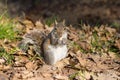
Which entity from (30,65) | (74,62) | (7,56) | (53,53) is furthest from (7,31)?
(74,62)

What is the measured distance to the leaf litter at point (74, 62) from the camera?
6434 millimetres

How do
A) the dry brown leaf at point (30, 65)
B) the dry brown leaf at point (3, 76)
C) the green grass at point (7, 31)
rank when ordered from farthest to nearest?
the green grass at point (7, 31) → the dry brown leaf at point (30, 65) → the dry brown leaf at point (3, 76)

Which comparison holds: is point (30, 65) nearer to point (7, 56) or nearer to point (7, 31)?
point (7, 56)

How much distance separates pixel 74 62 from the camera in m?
6.91

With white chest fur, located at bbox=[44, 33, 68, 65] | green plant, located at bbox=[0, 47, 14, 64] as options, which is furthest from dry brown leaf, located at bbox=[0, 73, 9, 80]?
white chest fur, located at bbox=[44, 33, 68, 65]

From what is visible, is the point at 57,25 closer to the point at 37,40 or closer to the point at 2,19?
the point at 37,40

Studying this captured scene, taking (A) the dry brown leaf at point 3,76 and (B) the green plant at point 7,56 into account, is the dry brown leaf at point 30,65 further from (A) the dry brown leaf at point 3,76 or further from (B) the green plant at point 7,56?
(A) the dry brown leaf at point 3,76

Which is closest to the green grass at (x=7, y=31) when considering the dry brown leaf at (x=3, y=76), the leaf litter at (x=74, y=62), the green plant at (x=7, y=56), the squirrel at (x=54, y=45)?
the leaf litter at (x=74, y=62)

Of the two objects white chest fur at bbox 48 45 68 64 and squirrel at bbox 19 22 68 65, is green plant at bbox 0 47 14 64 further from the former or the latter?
white chest fur at bbox 48 45 68 64

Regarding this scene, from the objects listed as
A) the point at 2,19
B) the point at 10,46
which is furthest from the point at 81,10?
the point at 10,46

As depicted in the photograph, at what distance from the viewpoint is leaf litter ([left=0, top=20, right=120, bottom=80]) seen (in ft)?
21.1

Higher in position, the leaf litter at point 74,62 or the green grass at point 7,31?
the green grass at point 7,31

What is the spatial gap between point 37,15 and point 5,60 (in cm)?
864

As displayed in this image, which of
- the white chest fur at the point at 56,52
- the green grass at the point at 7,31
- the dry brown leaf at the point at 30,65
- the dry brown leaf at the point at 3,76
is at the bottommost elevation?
the dry brown leaf at the point at 3,76
